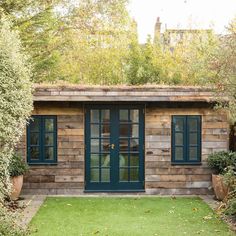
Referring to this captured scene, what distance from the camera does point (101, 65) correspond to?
22.7m

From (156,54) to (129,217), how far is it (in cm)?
1225

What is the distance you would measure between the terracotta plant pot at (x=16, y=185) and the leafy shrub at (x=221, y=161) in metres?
4.58

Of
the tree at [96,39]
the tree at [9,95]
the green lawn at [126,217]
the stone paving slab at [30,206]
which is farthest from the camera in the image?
the tree at [96,39]

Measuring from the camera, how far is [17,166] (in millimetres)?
11039

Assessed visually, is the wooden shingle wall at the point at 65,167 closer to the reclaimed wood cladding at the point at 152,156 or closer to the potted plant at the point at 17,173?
the reclaimed wood cladding at the point at 152,156

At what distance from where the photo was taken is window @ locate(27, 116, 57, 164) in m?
12.0

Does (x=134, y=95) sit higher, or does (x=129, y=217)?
(x=134, y=95)

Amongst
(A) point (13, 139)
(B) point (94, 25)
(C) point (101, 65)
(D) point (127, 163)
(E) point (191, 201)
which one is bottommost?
(E) point (191, 201)

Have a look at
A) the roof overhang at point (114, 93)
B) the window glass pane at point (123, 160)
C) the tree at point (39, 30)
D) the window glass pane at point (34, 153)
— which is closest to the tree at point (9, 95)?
the roof overhang at point (114, 93)

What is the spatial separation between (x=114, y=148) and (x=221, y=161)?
2677 mm

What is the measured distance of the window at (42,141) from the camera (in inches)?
473

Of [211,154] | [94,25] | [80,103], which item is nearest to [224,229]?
[211,154]

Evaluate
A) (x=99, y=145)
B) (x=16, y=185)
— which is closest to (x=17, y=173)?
(x=16, y=185)

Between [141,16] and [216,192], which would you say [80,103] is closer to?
[216,192]
